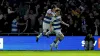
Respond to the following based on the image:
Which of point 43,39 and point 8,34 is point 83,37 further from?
point 8,34

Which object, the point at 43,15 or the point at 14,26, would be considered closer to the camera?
the point at 14,26

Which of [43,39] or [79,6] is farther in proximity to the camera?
[79,6]

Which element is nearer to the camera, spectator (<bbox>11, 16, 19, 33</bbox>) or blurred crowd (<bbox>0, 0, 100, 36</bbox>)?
spectator (<bbox>11, 16, 19, 33</bbox>)

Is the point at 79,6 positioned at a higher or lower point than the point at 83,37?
higher

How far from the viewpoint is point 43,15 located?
19797 millimetres

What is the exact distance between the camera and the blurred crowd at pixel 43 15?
18.9 metres

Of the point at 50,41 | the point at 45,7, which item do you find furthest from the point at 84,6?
the point at 50,41

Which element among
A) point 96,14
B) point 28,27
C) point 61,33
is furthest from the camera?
point 96,14

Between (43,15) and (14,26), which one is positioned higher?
(43,15)

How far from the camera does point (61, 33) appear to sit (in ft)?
58.3

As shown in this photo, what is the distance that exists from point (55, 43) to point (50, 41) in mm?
583

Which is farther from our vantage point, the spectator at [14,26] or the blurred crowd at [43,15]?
the blurred crowd at [43,15]

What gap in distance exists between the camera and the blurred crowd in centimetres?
1894

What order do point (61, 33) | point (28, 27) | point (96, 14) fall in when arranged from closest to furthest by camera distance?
point (61, 33) < point (28, 27) < point (96, 14)
